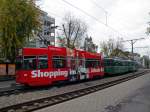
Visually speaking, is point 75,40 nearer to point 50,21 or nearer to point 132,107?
point 50,21

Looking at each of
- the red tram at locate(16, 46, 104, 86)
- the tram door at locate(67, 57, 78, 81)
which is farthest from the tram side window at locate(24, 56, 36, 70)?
the tram door at locate(67, 57, 78, 81)

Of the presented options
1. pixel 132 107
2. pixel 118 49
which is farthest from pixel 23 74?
pixel 118 49

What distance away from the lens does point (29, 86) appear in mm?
23391

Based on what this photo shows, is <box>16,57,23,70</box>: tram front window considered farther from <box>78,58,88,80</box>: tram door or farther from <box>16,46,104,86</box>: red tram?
<box>78,58,88,80</box>: tram door

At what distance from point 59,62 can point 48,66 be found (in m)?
1.94

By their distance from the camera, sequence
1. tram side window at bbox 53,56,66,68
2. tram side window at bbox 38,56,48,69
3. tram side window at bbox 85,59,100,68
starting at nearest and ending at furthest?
tram side window at bbox 38,56,48,69 → tram side window at bbox 53,56,66,68 → tram side window at bbox 85,59,100,68

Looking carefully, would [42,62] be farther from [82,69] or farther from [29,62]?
[82,69]

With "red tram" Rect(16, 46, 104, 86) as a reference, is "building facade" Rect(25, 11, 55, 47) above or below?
above

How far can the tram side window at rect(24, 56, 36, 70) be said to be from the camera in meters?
22.1

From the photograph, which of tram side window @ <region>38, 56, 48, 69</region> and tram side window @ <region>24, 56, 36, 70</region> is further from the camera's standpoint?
tram side window @ <region>38, 56, 48, 69</region>

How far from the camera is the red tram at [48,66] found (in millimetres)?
22078

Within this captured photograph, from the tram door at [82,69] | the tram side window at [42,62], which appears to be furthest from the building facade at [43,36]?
the tram side window at [42,62]

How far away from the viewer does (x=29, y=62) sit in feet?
73.2

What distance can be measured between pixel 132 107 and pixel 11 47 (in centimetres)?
2813
